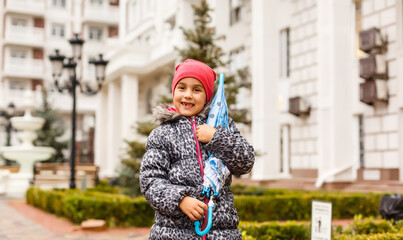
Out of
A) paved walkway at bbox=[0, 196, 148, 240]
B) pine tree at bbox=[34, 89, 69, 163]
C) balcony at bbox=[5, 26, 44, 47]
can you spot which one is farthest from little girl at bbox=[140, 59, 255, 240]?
balcony at bbox=[5, 26, 44, 47]

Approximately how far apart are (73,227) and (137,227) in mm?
1231

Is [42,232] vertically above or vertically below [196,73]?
below

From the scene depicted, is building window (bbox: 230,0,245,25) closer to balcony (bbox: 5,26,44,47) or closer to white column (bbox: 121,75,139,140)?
white column (bbox: 121,75,139,140)

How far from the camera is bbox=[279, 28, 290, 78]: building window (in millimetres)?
18094

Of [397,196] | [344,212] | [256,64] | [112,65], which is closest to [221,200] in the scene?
[397,196]

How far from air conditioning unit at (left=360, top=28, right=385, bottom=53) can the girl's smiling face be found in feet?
38.7

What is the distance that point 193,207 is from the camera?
257 cm

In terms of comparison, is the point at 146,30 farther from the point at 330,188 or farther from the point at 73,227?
the point at 73,227

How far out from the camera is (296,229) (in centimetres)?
669

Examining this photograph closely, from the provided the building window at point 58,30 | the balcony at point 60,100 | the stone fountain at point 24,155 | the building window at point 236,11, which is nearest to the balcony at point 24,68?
the balcony at point 60,100

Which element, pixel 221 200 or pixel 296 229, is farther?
pixel 296 229

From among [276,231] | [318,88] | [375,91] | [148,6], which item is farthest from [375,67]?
[148,6]

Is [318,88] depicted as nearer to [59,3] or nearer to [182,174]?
[182,174]

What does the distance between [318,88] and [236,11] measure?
23.7ft
